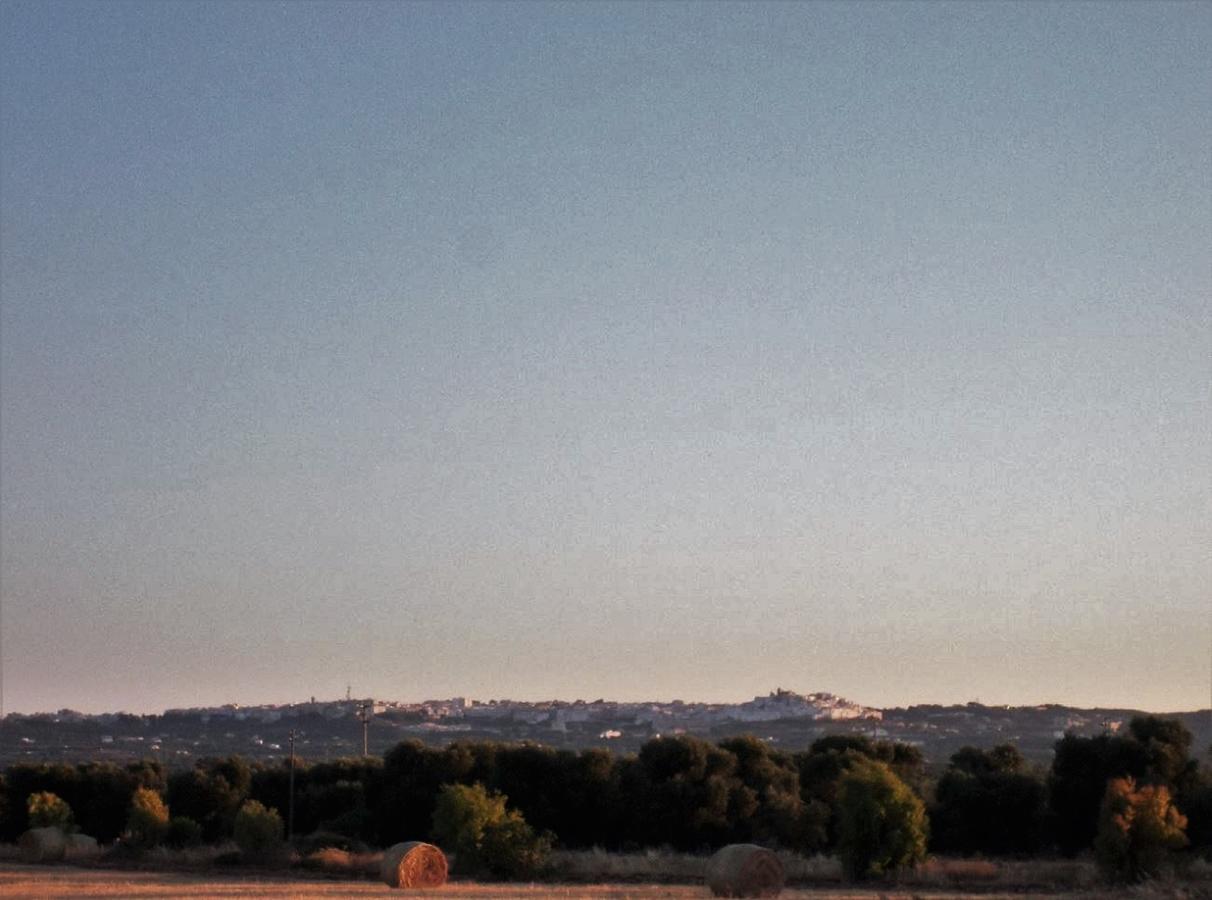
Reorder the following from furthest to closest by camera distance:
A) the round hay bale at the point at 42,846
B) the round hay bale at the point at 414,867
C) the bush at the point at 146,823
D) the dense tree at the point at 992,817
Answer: the bush at the point at 146,823 < the round hay bale at the point at 42,846 < the dense tree at the point at 992,817 < the round hay bale at the point at 414,867

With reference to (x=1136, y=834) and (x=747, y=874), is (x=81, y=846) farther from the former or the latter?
(x=1136, y=834)

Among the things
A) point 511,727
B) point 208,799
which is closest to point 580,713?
point 511,727

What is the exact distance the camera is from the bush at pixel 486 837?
42.9 metres

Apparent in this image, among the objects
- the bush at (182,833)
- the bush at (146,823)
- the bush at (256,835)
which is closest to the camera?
the bush at (256,835)

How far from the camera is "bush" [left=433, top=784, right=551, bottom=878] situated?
42906 millimetres

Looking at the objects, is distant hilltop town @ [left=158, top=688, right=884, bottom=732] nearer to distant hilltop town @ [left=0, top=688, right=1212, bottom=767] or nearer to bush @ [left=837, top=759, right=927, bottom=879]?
distant hilltop town @ [left=0, top=688, right=1212, bottom=767]

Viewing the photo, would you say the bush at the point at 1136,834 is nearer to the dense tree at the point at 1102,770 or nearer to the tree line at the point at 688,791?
the tree line at the point at 688,791

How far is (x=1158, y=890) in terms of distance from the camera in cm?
3369

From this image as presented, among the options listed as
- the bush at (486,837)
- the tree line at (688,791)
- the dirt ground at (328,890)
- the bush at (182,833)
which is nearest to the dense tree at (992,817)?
the tree line at (688,791)

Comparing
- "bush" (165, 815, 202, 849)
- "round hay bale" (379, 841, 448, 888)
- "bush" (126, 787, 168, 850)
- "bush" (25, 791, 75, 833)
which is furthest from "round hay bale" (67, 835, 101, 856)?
"round hay bale" (379, 841, 448, 888)

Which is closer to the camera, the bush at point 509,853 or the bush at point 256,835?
the bush at point 509,853

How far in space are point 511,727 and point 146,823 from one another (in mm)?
93822

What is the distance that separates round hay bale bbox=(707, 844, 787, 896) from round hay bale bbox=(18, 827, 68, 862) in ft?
90.9

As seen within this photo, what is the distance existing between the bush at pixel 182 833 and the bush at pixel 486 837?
19287mm
